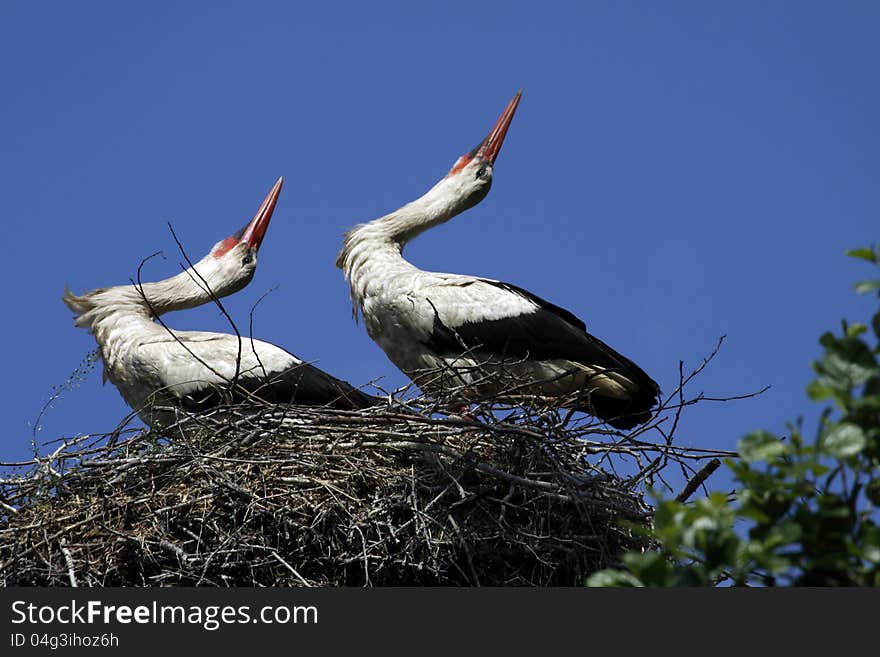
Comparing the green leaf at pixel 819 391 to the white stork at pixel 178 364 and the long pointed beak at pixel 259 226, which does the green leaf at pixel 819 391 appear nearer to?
the white stork at pixel 178 364

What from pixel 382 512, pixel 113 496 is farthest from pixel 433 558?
pixel 113 496

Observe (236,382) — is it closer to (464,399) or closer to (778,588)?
(464,399)

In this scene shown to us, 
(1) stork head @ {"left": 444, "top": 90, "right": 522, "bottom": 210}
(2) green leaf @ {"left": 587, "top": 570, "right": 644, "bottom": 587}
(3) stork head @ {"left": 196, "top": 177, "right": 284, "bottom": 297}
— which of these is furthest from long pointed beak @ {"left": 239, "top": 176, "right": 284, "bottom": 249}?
(2) green leaf @ {"left": 587, "top": 570, "right": 644, "bottom": 587}

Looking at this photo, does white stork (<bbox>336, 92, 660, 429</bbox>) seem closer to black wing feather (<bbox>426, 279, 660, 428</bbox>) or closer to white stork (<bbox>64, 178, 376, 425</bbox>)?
black wing feather (<bbox>426, 279, 660, 428</bbox>)

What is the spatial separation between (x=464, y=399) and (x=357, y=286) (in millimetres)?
1571

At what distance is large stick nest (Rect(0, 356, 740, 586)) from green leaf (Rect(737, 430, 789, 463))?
9.18ft

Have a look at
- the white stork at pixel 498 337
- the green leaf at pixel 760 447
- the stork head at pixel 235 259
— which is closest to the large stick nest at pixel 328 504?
the white stork at pixel 498 337

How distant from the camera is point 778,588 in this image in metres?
2.46

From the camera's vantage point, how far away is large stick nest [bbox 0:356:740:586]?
500cm

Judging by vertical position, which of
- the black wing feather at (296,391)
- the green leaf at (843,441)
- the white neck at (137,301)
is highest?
the white neck at (137,301)

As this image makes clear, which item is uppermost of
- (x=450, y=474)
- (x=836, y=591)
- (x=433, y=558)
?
(x=450, y=474)

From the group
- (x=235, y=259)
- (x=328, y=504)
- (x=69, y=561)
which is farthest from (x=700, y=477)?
(x=235, y=259)

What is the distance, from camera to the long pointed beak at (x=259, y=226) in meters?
7.70

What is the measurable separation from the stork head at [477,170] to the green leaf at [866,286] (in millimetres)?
5560
